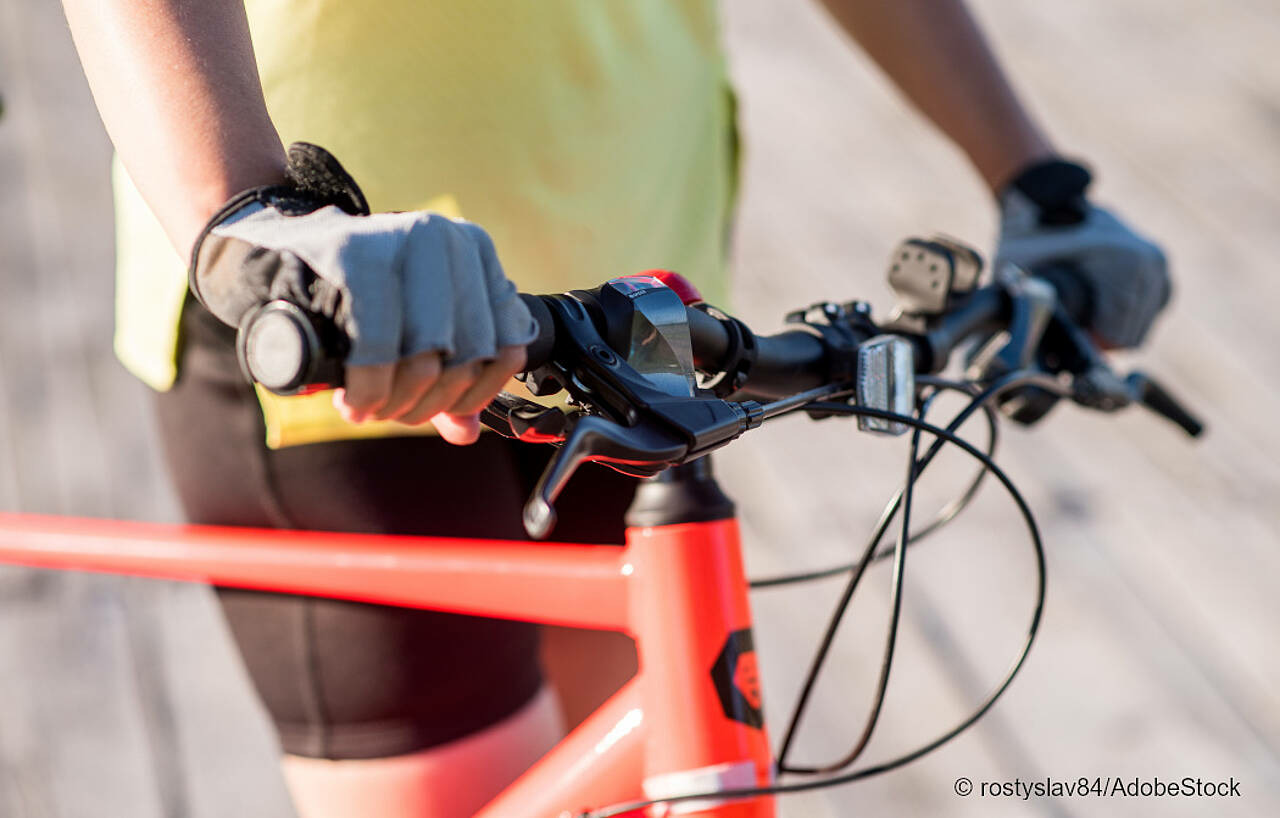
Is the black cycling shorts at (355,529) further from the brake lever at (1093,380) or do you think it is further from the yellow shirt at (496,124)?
the brake lever at (1093,380)

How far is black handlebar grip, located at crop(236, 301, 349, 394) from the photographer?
0.37m

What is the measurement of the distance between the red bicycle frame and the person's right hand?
0.24m

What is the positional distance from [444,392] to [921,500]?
159 cm

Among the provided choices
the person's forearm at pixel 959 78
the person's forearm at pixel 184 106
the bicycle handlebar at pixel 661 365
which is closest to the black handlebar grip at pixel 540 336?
the bicycle handlebar at pixel 661 365

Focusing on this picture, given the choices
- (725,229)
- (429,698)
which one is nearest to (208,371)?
(429,698)

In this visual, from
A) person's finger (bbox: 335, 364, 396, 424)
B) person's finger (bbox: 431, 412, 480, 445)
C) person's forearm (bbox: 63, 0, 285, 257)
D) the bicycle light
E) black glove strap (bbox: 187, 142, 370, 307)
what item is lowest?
the bicycle light

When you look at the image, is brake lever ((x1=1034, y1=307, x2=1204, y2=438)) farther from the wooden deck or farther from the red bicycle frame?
the wooden deck

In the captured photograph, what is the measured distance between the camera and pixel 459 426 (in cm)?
45

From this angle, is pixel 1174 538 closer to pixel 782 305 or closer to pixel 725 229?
pixel 782 305

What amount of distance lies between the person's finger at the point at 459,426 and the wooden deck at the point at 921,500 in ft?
3.49

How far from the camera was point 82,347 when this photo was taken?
227 cm

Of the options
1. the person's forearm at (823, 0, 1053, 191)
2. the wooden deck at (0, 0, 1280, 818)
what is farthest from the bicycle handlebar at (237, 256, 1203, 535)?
the wooden deck at (0, 0, 1280, 818)

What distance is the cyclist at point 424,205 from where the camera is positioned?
46 cm

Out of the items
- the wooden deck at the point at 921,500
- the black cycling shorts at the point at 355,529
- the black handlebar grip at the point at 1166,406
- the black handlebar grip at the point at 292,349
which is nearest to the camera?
the black handlebar grip at the point at 292,349
